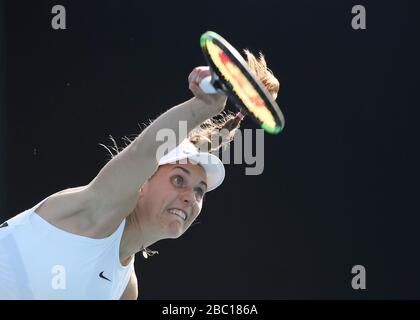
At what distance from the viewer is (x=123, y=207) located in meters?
2.57

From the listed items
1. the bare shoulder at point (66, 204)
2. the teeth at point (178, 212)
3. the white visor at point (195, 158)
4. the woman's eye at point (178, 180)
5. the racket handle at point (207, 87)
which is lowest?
the teeth at point (178, 212)

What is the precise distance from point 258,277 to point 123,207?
2.12m

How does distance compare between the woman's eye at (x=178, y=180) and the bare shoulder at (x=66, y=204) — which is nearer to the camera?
the bare shoulder at (x=66, y=204)

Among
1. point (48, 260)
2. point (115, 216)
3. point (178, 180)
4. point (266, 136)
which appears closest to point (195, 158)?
point (178, 180)

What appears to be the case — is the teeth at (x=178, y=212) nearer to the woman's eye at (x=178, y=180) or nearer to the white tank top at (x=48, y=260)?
the woman's eye at (x=178, y=180)

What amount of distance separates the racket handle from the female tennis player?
0.02 meters

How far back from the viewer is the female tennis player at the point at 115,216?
2.46 m

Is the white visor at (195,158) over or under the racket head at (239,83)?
under

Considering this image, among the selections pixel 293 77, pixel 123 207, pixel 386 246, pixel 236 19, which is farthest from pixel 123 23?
pixel 123 207

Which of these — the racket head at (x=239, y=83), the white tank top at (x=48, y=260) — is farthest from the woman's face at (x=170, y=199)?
the racket head at (x=239, y=83)

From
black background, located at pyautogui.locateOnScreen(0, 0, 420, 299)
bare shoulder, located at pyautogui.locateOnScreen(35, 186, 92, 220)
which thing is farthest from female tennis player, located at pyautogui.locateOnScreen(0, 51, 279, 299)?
black background, located at pyautogui.locateOnScreen(0, 0, 420, 299)

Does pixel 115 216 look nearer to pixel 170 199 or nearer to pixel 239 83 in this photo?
pixel 170 199

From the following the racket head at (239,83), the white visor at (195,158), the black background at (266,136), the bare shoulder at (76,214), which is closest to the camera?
the racket head at (239,83)

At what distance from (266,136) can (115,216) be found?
6.49ft
